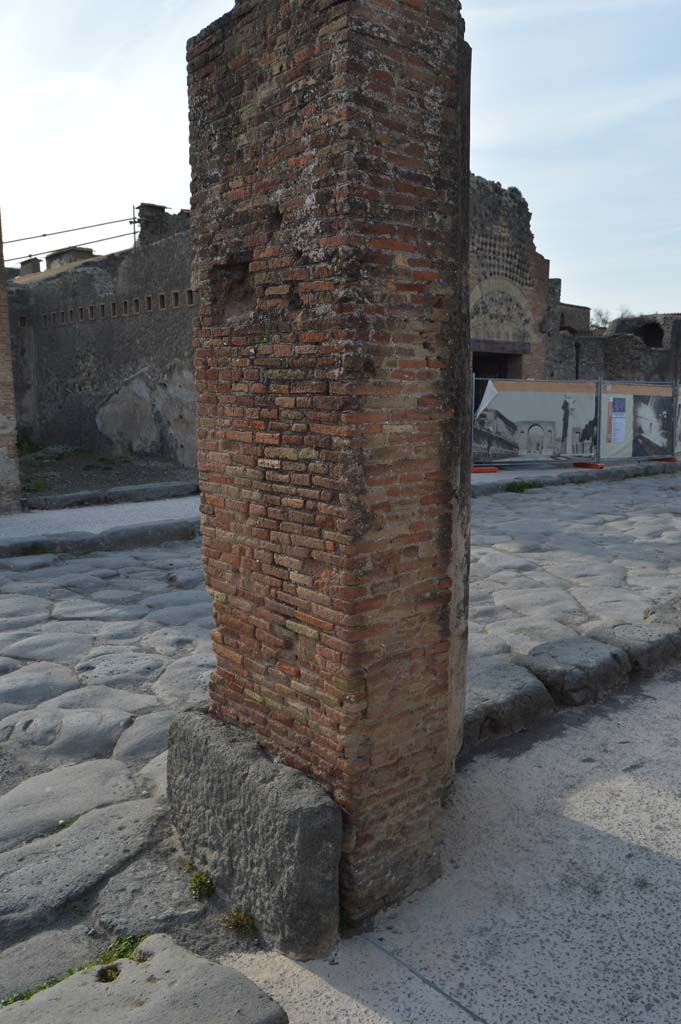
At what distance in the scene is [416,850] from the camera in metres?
2.73

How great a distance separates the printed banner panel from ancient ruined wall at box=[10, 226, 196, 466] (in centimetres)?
488

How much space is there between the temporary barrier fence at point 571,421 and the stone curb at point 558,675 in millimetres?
8805

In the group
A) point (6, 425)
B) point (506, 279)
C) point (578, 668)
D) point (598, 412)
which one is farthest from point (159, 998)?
point (506, 279)

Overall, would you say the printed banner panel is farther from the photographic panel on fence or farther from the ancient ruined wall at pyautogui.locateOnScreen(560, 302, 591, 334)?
the ancient ruined wall at pyautogui.locateOnScreen(560, 302, 591, 334)

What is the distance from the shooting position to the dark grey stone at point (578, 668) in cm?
427

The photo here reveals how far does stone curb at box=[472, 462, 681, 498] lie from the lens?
11703 millimetres

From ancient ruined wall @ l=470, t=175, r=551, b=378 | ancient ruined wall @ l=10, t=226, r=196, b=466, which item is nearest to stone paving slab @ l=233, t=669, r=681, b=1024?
ancient ruined wall @ l=10, t=226, r=196, b=466

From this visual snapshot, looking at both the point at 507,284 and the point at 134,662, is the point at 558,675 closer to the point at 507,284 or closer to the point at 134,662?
the point at 134,662

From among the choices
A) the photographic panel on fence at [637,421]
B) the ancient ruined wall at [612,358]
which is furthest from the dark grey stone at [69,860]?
the ancient ruined wall at [612,358]

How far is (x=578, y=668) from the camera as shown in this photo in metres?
4.34

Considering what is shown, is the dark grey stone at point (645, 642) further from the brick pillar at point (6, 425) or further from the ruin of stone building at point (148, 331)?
the ruin of stone building at point (148, 331)

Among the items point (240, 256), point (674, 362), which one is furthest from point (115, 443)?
point (674, 362)

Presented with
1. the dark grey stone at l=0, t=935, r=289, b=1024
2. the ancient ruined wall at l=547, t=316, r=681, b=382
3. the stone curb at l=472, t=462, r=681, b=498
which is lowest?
the dark grey stone at l=0, t=935, r=289, b=1024

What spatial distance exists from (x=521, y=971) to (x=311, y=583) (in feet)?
4.21
